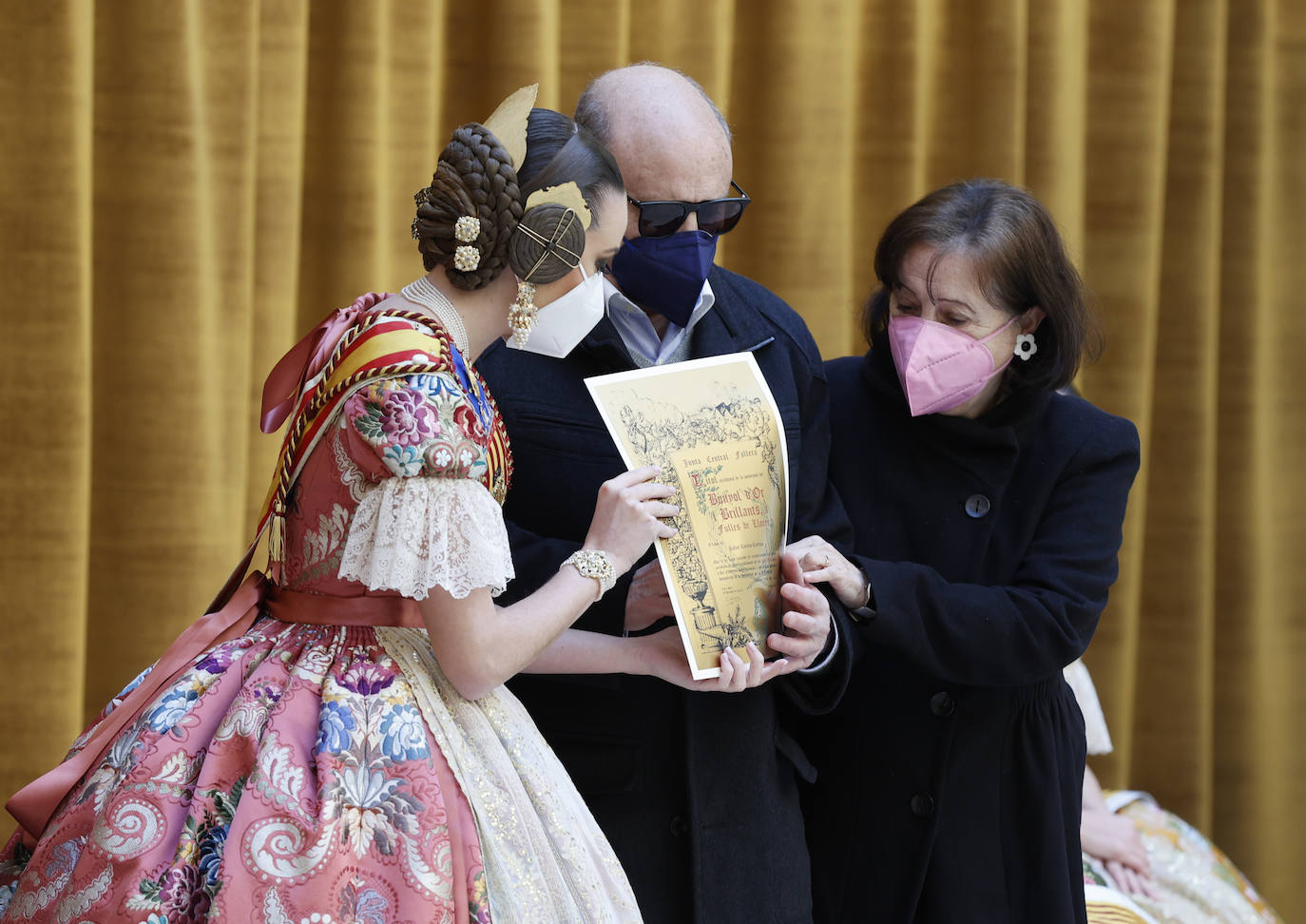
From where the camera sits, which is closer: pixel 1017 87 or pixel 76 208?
pixel 76 208

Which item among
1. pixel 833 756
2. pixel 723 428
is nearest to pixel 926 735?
pixel 833 756

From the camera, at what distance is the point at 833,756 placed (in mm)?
1983

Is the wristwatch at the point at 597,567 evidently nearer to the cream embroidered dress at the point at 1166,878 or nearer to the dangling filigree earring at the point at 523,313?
the dangling filigree earring at the point at 523,313

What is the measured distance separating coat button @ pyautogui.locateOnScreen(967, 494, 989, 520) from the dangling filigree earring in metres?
0.75

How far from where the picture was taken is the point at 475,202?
4.90 ft

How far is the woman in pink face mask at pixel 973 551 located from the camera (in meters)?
1.90

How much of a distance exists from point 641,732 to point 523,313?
0.60m

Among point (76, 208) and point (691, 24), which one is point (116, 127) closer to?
point (76, 208)

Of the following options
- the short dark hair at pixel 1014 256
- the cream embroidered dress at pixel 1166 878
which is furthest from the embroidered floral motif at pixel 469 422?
the cream embroidered dress at pixel 1166 878

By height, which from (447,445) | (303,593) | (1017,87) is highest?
(1017,87)

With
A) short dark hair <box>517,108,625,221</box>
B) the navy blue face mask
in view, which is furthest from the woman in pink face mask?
short dark hair <box>517,108,625,221</box>

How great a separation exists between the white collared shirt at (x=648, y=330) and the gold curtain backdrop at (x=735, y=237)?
1.11 meters

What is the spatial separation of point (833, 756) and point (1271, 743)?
202cm

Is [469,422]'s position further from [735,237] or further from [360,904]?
[735,237]
